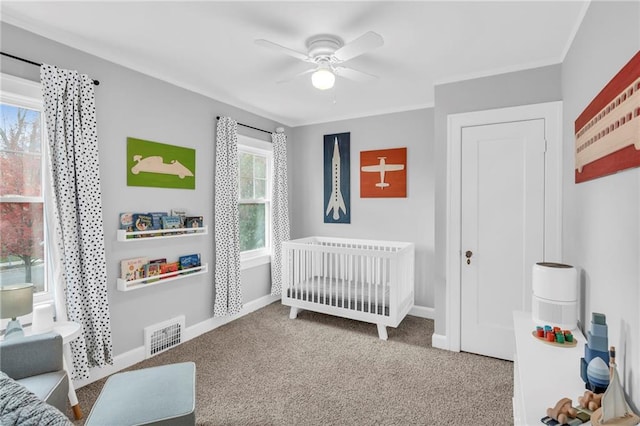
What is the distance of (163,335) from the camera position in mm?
2938

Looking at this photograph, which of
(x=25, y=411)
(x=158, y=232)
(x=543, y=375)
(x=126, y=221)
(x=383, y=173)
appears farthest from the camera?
(x=383, y=173)

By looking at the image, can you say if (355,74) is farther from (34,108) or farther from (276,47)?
(34,108)

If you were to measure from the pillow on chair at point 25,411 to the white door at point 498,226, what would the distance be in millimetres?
2766

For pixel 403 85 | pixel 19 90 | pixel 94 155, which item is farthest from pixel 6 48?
pixel 403 85

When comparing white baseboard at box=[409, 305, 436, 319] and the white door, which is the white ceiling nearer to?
the white door

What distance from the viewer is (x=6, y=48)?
201 centimetres

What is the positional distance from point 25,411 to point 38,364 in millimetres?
894

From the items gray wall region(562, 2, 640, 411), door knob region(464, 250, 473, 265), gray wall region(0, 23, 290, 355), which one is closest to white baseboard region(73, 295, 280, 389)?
gray wall region(0, 23, 290, 355)

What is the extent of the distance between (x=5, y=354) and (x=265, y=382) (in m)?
1.50

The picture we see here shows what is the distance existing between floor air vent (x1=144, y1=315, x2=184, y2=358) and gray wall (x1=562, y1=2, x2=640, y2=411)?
10.0 ft

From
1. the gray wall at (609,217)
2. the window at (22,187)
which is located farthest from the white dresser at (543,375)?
the window at (22,187)

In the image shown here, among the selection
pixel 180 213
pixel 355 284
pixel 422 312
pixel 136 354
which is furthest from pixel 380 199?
pixel 136 354

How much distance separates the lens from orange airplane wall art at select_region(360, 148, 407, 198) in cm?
391

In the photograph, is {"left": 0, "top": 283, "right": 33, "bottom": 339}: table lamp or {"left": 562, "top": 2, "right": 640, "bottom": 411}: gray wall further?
{"left": 0, "top": 283, "right": 33, "bottom": 339}: table lamp
